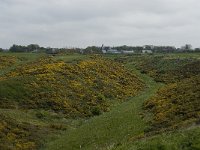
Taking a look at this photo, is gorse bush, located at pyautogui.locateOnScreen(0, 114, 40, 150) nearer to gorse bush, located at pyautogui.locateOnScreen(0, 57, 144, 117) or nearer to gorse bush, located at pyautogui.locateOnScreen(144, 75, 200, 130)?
gorse bush, located at pyautogui.locateOnScreen(0, 57, 144, 117)

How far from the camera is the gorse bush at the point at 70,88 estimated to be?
4638cm

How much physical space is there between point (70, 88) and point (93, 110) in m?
9.69

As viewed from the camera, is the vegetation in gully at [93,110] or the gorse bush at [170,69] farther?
the gorse bush at [170,69]

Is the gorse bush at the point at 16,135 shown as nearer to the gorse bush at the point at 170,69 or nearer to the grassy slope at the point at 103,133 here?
the grassy slope at the point at 103,133

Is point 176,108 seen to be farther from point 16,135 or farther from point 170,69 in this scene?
point 170,69

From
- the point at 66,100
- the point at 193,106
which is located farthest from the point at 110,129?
the point at 66,100

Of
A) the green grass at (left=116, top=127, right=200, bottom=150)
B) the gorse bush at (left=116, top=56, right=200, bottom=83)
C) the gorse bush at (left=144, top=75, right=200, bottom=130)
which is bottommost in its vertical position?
the gorse bush at (left=116, top=56, right=200, bottom=83)

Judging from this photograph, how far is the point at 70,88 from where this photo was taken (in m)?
55.2

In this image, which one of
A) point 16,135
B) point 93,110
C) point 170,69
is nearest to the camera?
point 16,135

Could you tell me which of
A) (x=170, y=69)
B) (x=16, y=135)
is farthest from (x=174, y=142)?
(x=170, y=69)

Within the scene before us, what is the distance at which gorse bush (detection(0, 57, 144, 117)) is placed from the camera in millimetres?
46375

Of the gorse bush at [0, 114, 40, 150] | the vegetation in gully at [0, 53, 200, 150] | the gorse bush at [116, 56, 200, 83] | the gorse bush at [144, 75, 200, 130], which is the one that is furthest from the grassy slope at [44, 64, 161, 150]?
the gorse bush at [116, 56, 200, 83]

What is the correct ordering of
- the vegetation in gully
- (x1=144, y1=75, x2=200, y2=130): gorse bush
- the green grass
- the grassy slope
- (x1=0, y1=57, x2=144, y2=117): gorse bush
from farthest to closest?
(x1=0, y1=57, x2=144, y2=117): gorse bush → the grassy slope → (x1=144, y1=75, x2=200, y2=130): gorse bush → the vegetation in gully → the green grass

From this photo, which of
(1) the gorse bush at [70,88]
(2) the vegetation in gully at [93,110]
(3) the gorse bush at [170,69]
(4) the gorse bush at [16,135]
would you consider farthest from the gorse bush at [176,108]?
(3) the gorse bush at [170,69]
